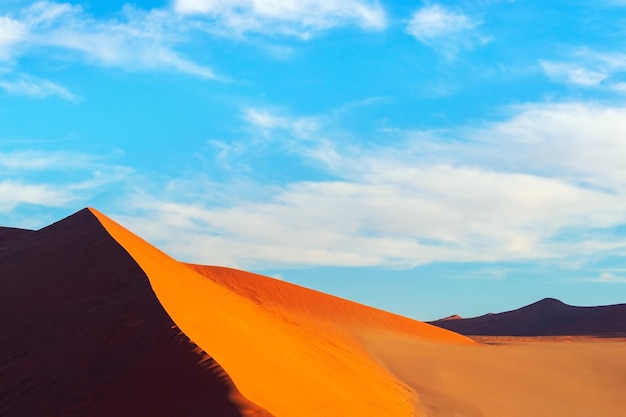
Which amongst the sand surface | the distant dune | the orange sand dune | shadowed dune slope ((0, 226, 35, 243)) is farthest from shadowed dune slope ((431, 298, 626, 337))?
shadowed dune slope ((0, 226, 35, 243))

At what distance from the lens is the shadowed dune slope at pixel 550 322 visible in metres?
52.4

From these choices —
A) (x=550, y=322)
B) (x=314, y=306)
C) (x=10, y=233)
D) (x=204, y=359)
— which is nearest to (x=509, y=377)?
(x=314, y=306)

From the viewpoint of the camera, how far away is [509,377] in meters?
25.4

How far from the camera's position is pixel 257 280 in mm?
34719

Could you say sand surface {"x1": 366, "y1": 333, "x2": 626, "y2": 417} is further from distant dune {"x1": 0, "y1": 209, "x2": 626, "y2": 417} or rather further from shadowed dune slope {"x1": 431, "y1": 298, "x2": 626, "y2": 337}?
shadowed dune slope {"x1": 431, "y1": 298, "x2": 626, "y2": 337}

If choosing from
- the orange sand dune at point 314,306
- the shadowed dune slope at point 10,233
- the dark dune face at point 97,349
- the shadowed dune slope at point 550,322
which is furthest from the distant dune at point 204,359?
the shadowed dune slope at point 550,322

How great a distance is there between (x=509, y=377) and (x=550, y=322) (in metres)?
36.6

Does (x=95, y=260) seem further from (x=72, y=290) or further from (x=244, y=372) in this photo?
(x=244, y=372)

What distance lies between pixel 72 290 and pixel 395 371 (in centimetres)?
1062

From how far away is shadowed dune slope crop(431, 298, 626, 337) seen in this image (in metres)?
52.4

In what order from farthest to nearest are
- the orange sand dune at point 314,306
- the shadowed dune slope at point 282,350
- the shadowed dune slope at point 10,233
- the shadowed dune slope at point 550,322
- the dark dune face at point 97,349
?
the shadowed dune slope at point 550,322 → the orange sand dune at point 314,306 → the shadowed dune slope at point 10,233 → the shadowed dune slope at point 282,350 → the dark dune face at point 97,349

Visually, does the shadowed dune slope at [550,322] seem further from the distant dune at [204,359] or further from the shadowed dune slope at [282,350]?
the shadowed dune slope at [282,350]

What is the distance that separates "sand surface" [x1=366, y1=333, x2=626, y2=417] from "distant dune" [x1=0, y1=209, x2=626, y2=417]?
0.09m

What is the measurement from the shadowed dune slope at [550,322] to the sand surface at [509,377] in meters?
Answer: 18.5
